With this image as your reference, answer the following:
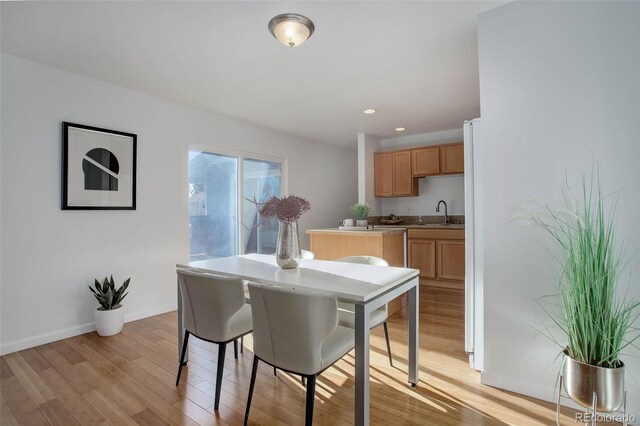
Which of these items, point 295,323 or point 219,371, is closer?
point 295,323

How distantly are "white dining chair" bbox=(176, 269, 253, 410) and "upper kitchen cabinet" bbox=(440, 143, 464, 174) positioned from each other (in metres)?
4.12

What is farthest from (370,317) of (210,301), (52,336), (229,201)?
(229,201)

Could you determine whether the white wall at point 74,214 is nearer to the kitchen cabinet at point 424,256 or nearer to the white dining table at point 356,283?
the white dining table at point 356,283

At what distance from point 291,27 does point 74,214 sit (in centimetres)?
262

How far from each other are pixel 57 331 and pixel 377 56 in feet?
12.3

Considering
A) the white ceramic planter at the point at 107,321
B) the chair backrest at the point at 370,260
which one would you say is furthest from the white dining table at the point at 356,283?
the white ceramic planter at the point at 107,321

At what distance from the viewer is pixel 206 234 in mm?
4184

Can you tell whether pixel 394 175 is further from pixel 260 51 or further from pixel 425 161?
pixel 260 51

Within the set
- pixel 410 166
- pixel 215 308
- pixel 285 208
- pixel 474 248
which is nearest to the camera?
pixel 215 308

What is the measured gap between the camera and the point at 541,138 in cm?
190

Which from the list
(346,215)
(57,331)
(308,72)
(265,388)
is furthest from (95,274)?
(346,215)

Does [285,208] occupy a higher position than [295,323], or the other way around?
[285,208]

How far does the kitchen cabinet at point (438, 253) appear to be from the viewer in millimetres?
4633

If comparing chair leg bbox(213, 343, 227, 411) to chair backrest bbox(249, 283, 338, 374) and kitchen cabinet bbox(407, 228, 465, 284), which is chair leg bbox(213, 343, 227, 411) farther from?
kitchen cabinet bbox(407, 228, 465, 284)
